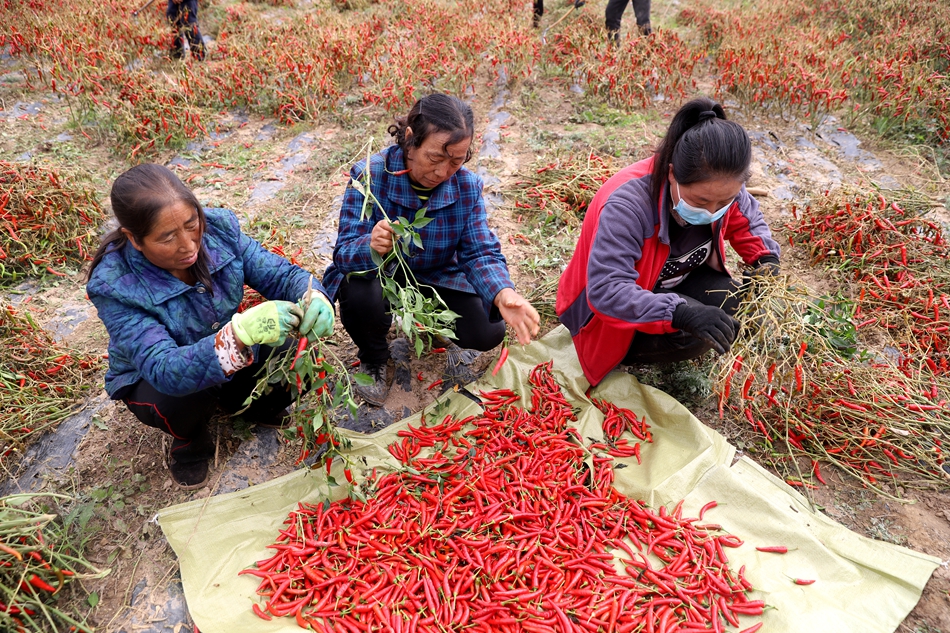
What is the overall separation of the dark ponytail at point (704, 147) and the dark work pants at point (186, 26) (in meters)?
7.17

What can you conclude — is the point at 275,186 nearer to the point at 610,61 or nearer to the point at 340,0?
the point at 610,61

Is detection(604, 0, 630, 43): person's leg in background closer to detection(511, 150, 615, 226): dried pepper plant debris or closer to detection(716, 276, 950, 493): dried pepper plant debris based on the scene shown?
detection(511, 150, 615, 226): dried pepper plant debris

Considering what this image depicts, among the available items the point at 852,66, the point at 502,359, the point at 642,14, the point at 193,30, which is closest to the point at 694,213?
the point at 502,359

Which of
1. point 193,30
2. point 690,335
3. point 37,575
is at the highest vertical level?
point 193,30

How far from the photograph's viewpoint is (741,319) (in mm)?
2725

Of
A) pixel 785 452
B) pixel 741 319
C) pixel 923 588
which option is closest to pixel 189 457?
pixel 741 319

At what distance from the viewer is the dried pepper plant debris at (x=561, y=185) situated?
15.5ft

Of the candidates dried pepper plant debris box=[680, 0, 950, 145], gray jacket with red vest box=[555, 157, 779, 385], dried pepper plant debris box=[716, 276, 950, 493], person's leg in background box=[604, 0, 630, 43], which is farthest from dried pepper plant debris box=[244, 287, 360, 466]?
person's leg in background box=[604, 0, 630, 43]

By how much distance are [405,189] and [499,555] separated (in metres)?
1.76

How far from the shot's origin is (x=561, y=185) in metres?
4.82

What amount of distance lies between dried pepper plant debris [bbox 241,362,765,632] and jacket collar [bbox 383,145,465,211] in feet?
3.98

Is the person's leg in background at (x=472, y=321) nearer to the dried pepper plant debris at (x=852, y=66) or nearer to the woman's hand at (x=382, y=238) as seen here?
the woman's hand at (x=382, y=238)

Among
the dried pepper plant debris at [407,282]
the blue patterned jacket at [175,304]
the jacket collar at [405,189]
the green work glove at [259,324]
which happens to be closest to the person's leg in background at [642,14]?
the jacket collar at [405,189]

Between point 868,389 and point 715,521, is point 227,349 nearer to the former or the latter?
point 715,521
